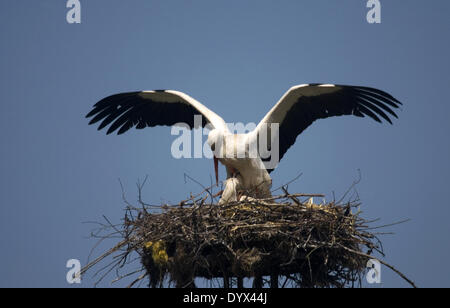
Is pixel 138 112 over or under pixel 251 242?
over

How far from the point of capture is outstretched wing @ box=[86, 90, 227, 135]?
927cm

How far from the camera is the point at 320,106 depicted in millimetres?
8562

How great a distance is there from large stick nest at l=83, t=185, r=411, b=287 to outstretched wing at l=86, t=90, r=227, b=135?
2497mm

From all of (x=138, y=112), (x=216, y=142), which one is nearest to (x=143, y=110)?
(x=138, y=112)

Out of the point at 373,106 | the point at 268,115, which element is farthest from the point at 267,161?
the point at 373,106

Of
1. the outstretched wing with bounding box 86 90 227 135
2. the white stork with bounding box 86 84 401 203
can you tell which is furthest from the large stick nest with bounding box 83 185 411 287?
the outstretched wing with bounding box 86 90 227 135

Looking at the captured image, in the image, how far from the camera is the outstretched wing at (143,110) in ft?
30.4

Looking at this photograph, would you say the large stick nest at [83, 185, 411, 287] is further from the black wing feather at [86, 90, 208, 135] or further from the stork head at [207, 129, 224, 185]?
the black wing feather at [86, 90, 208, 135]

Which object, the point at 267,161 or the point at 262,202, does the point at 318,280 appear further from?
the point at 267,161

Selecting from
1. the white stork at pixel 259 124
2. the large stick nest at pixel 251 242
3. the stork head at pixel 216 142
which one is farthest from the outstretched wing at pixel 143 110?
the large stick nest at pixel 251 242

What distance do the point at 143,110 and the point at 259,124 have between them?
2.04m

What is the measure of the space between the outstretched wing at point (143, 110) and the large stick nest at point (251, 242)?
2.50m

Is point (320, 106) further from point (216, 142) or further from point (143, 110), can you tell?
point (143, 110)

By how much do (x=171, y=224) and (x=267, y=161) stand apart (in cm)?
242
